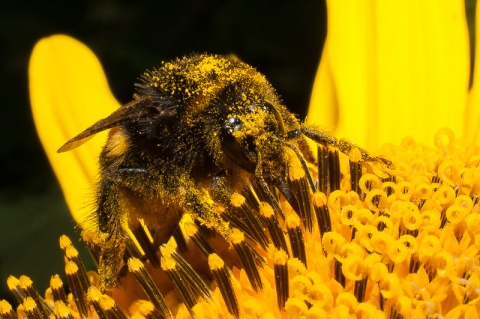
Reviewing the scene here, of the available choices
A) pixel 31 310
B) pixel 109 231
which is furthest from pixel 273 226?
pixel 31 310

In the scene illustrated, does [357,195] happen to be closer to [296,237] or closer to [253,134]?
[296,237]

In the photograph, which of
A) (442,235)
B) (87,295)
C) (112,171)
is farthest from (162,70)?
(442,235)

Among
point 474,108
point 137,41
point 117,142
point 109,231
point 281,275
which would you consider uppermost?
point 137,41

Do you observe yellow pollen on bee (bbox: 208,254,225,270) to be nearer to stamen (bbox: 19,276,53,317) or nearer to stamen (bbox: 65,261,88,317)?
stamen (bbox: 65,261,88,317)

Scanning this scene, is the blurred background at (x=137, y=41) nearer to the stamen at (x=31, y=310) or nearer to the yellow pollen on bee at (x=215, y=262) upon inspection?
the stamen at (x=31, y=310)

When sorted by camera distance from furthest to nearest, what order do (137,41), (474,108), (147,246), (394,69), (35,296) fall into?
(137,41) < (394,69) < (474,108) < (35,296) < (147,246)

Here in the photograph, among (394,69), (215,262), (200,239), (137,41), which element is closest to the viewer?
(215,262)

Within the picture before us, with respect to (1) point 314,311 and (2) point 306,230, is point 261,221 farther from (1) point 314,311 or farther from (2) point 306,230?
(1) point 314,311
